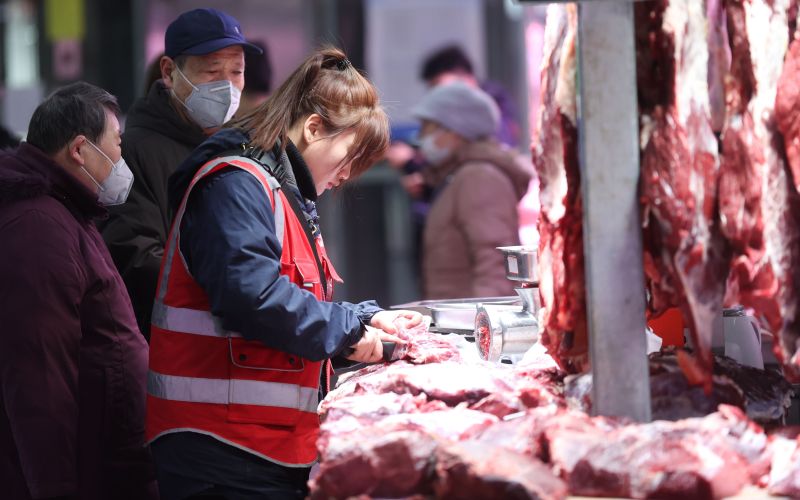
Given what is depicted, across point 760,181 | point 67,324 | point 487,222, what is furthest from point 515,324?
point 487,222

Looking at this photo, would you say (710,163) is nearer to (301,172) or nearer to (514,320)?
(514,320)

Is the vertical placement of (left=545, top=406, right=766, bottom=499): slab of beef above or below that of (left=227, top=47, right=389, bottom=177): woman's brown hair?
below

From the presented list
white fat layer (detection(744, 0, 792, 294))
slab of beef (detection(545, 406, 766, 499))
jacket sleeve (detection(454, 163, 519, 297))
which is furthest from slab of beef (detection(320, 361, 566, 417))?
jacket sleeve (detection(454, 163, 519, 297))

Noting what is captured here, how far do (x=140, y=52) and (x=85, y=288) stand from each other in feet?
23.9

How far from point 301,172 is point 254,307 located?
1.89 ft

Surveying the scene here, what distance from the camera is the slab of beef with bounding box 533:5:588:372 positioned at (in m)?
2.93

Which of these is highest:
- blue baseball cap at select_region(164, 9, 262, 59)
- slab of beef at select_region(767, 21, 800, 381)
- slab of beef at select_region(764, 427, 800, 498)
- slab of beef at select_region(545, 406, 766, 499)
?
blue baseball cap at select_region(164, 9, 262, 59)

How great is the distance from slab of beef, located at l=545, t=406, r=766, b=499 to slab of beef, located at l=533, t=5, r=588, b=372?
41 centimetres

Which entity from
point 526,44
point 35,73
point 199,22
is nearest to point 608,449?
point 199,22

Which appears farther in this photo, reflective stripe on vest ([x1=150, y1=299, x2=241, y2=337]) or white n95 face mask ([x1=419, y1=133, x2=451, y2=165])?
white n95 face mask ([x1=419, y1=133, x2=451, y2=165])

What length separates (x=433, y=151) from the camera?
7.33 meters

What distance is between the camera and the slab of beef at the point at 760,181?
2775mm

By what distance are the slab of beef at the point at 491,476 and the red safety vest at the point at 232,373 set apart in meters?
0.94

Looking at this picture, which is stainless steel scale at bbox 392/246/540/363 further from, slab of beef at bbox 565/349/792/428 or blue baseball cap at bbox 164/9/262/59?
blue baseball cap at bbox 164/9/262/59
